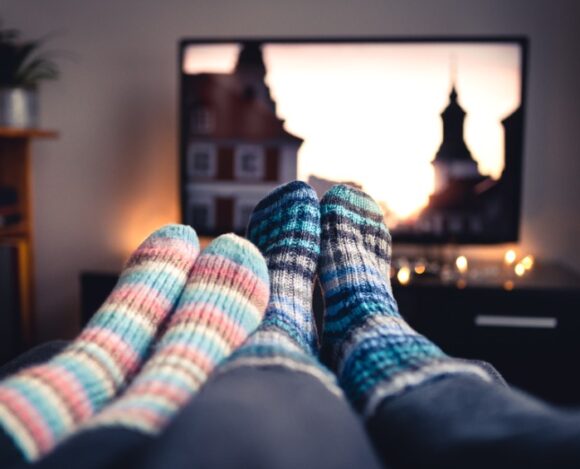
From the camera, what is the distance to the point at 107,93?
204 cm

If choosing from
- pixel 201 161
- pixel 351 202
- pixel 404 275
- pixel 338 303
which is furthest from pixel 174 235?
pixel 201 161

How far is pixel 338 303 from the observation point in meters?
0.81

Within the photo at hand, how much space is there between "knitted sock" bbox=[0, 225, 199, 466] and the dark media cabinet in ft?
2.93

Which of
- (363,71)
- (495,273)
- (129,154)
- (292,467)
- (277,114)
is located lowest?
(495,273)

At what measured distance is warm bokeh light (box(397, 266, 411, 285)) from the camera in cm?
159

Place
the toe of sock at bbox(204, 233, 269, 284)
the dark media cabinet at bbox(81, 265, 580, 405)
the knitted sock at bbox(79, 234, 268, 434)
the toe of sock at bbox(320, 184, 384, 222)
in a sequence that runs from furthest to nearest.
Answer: the dark media cabinet at bbox(81, 265, 580, 405) → the toe of sock at bbox(320, 184, 384, 222) → the toe of sock at bbox(204, 233, 269, 284) → the knitted sock at bbox(79, 234, 268, 434)

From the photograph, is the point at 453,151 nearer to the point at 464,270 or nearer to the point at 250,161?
the point at 464,270

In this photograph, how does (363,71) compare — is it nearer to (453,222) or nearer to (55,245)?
(453,222)

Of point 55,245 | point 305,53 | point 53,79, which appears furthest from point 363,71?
point 55,245

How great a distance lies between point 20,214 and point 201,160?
0.64 m

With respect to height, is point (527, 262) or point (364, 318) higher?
point (364, 318)

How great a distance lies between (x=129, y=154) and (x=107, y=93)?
0.23 m

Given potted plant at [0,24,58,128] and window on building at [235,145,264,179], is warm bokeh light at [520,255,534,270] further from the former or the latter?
potted plant at [0,24,58,128]

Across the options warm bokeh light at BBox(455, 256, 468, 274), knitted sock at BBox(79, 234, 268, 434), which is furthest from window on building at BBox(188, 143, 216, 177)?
knitted sock at BBox(79, 234, 268, 434)
